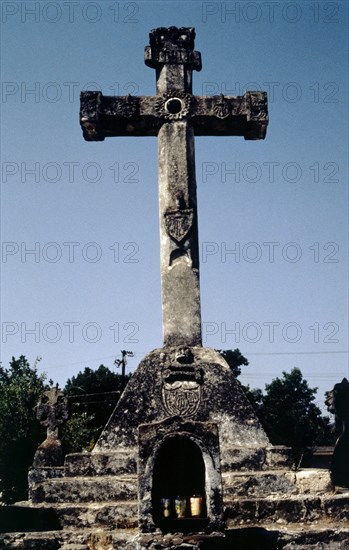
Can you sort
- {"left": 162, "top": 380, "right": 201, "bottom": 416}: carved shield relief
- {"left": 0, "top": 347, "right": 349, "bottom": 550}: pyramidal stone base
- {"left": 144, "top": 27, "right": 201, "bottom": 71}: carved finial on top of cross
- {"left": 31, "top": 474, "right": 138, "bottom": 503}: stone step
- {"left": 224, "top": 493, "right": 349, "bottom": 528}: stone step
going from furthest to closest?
{"left": 144, "top": 27, "right": 201, "bottom": 71}: carved finial on top of cross < {"left": 162, "top": 380, "right": 201, "bottom": 416}: carved shield relief < {"left": 31, "top": 474, "right": 138, "bottom": 503}: stone step < {"left": 224, "top": 493, "right": 349, "bottom": 528}: stone step < {"left": 0, "top": 347, "right": 349, "bottom": 550}: pyramidal stone base

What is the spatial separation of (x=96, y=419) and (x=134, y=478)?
31.7 meters

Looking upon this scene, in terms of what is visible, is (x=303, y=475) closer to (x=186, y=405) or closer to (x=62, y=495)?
(x=186, y=405)

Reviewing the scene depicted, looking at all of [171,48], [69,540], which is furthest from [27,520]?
→ [171,48]

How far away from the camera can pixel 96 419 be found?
3834 centimetres

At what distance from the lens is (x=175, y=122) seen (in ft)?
34.4

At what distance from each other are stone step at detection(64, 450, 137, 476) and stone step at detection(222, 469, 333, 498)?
1.36 metres

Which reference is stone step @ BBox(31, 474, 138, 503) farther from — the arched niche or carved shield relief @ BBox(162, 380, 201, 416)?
carved shield relief @ BBox(162, 380, 201, 416)

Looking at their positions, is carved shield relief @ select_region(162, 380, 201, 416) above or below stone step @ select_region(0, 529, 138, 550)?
above

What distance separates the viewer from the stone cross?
32.3 ft

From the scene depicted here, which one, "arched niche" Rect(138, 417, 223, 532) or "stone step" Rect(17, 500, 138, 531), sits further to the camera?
"stone step" Rect(17, 500, 138, 531)

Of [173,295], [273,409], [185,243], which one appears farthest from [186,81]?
[273,409]

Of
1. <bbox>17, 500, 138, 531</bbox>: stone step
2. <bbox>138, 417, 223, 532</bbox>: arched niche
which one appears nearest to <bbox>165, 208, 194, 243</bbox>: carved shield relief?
<bbox>138, 417, 223, 532</bbox>: arched niche

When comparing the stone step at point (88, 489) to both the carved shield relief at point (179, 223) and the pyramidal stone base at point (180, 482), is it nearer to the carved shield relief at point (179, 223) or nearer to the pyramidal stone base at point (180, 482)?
the pyramidal stone base at point (180, 482)

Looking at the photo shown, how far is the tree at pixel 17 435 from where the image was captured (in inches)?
901
